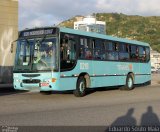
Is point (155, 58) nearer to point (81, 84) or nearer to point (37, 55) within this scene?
point (81, 84)

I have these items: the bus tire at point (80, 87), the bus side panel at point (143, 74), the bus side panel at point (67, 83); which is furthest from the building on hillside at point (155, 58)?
the bus side panel at point (67, 83)

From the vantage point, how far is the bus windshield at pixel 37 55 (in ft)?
59.6

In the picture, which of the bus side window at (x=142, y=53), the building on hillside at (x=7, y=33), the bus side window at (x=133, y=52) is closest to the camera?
the bus side window at (x=133, y=52)

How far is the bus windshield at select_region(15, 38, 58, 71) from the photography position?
1816 cm

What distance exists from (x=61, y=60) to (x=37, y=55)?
1080 mm

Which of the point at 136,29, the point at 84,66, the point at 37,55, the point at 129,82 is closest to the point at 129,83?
the point at 129,82

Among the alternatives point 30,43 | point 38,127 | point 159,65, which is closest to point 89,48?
point 30,43

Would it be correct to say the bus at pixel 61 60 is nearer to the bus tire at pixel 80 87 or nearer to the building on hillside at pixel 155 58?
the bus tire at pixel 80 87

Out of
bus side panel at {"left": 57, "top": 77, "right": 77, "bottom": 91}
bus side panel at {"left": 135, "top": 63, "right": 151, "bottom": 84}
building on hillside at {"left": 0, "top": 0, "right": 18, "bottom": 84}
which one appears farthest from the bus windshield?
building on hillside at {"left": 0, "top": 0, "right": 18, "bottom": 84}

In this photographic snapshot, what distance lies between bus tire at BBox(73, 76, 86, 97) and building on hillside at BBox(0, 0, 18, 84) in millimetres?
15495

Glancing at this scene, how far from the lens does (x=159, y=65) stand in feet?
481

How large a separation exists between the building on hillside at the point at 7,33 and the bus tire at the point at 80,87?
15495mm

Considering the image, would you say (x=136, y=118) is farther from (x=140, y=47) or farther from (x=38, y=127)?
(x=140, y=47)

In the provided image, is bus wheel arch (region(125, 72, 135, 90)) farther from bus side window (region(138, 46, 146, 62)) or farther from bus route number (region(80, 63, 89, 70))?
bus route number (region(80, 63, 89, 70))
